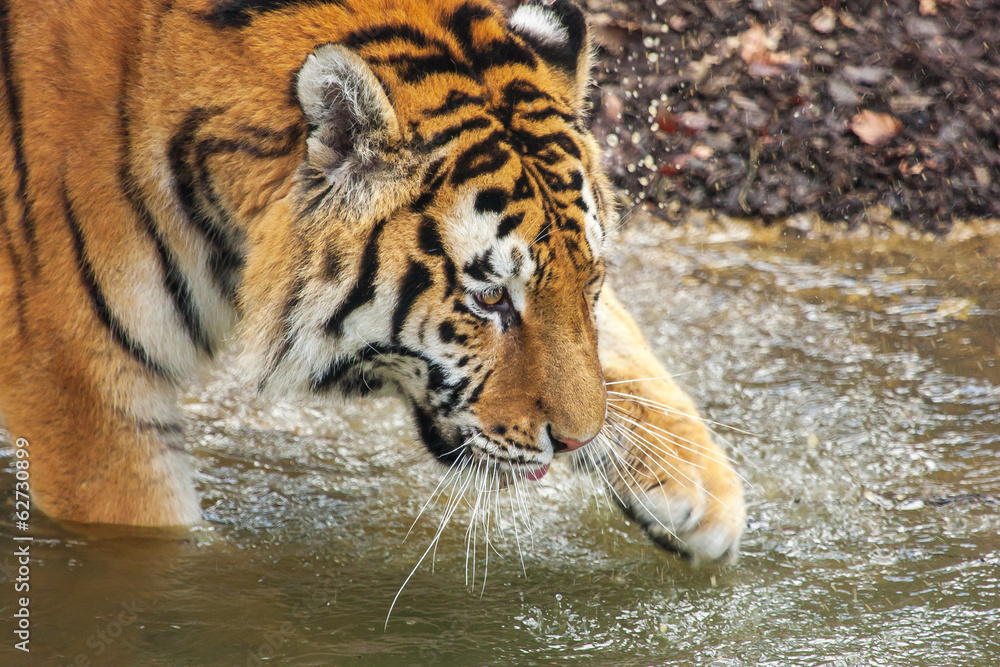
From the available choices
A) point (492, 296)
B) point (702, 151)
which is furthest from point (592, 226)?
point (702, 151)

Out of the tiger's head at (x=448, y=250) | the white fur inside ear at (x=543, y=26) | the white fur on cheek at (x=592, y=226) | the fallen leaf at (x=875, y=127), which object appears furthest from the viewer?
the fallen leaf at (x=875, y=127)

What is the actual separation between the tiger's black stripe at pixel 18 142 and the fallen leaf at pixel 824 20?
12.2 feet

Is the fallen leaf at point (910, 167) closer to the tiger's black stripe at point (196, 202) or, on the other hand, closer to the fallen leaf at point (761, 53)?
the fallen leaf at point (761, 53)

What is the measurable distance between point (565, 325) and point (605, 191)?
15.9 inches

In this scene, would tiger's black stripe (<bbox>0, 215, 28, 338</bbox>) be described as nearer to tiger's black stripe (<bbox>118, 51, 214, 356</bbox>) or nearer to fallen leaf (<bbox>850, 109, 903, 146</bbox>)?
tiger's black stripe (<bbox>118, 51, 214, 356</bbox>)

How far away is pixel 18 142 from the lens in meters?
2.00

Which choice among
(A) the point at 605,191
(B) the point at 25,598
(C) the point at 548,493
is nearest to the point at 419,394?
(A) the point at 605,191

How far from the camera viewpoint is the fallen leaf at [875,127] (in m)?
4.36

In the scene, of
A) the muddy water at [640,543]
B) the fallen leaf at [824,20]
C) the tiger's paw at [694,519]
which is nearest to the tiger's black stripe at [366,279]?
the muddy water at [640,543]

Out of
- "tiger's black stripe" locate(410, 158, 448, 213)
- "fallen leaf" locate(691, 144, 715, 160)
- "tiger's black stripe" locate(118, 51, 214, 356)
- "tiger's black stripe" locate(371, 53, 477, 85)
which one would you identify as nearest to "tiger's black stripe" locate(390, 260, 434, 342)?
"tiger's black stripe" locate(410, 158, 448, 213)

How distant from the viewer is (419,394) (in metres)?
2.02

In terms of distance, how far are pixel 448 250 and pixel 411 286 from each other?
4.0 inches

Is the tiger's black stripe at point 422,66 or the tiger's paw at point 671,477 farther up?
the tiger's black stripe at point 422,66

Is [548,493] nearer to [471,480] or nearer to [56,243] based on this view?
[471,480]
